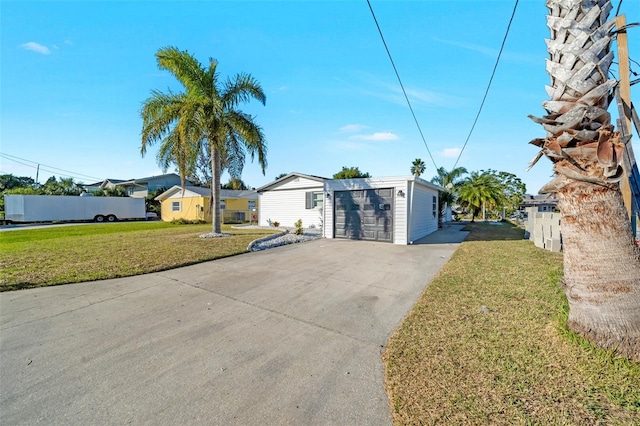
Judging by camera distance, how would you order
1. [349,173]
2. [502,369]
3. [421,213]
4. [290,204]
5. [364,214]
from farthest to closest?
[349,173], [290,204], [421,213], [364,214], [502,369]

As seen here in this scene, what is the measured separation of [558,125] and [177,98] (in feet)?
40.9

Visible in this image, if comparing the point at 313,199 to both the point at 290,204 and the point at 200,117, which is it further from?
the point at 200,117

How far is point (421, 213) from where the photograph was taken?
40.5 ft

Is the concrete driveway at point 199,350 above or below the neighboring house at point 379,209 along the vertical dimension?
below

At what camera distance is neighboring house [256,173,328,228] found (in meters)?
15.3

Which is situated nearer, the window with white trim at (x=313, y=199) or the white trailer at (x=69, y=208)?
the window with white trim at (x=313, y=199)

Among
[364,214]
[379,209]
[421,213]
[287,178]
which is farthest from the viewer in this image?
[287,178]

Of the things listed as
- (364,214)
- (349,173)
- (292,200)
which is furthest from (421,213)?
(349,173)

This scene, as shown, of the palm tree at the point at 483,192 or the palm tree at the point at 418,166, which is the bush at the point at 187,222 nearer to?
the palm tree at the point at 483,192

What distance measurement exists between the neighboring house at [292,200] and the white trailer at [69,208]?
62.1ft

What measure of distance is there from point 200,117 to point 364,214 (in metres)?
7.82

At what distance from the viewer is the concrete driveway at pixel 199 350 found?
186 cm

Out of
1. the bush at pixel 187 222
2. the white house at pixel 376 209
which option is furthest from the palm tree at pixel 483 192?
the bush at pixel 187 222

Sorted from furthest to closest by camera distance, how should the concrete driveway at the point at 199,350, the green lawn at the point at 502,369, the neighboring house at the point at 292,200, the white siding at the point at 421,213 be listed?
the neighboring house at the point at 292,200, the white siding at the point at 421,213, the concrete driveway at the point at 199,350, the green lawn at the point at 502,369
